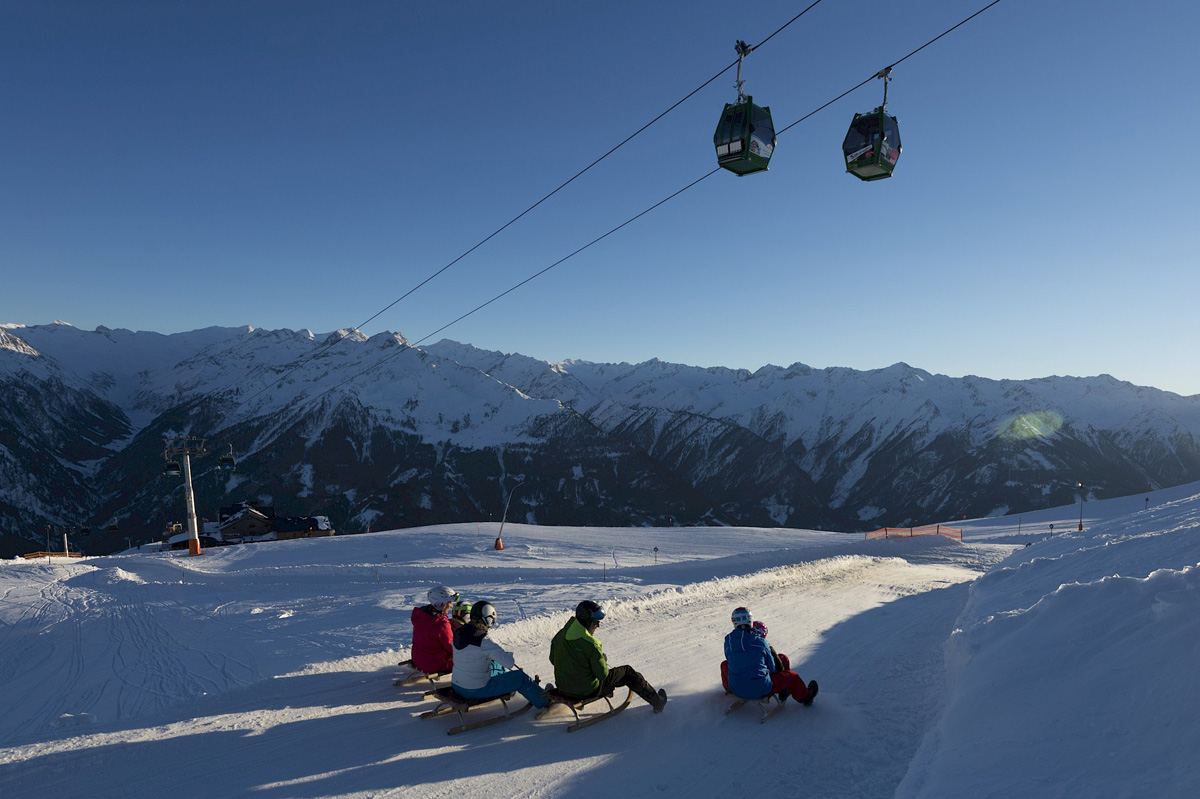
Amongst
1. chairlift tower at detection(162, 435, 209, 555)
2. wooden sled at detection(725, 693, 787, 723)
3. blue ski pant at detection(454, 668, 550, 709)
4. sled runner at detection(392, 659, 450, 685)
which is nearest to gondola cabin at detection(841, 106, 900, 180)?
wooden sled at detection(725, 693, 787, 723)

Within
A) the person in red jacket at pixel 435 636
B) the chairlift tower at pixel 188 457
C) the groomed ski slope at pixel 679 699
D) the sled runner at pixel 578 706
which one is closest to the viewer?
the groomed ski slope at pixel 679 699

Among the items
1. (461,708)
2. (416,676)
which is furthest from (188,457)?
(461,708)

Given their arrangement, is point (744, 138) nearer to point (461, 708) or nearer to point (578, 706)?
point (578, 706)

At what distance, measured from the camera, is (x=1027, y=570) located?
46.1 ft

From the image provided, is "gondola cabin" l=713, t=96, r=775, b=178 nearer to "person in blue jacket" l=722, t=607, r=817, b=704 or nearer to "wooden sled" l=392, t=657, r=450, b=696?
"person in blue jacket" l=722, t=607, r=817, b=704

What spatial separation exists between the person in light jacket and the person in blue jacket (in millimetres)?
2704

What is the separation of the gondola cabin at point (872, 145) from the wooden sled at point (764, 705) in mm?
9497

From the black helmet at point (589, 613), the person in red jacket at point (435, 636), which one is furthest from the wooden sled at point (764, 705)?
the person in red jacket at point (435, 636)

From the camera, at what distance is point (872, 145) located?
39.0ft

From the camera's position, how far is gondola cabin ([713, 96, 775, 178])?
1184 centimetres

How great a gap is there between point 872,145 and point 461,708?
11658 millimetres

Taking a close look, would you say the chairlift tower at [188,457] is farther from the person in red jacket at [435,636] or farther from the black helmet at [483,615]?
the black helmet at [483,615]

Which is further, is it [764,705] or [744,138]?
[744,138]

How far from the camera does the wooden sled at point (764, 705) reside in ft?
27.8
